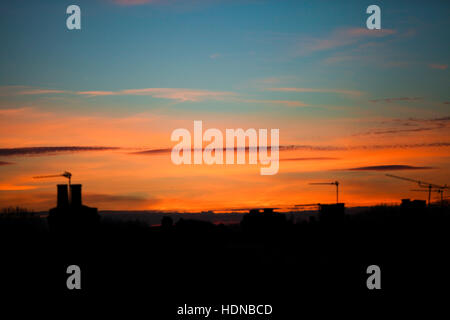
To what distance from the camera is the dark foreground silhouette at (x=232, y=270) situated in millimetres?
61062

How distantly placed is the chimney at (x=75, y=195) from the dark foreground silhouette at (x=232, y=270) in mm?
11867

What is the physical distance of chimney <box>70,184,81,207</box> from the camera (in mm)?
112438

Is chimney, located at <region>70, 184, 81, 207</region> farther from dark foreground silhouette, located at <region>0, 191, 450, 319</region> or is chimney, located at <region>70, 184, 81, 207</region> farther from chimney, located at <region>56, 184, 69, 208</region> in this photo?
dark foreground silhouette, located at <region>0, 191, 450, 319</region>

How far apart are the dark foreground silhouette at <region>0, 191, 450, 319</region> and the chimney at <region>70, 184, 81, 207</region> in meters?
11.9

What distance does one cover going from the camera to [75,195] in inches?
Result: 4441

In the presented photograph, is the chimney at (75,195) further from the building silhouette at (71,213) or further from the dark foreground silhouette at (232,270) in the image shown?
the dark foreground silhouette at (232,270)

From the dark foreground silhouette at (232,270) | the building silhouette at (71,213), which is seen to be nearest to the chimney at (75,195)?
the building silhouette at (71,213)

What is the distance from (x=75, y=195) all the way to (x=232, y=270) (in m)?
51.6

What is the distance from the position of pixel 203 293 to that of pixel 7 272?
26.8 metres

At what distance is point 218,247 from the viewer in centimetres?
8500

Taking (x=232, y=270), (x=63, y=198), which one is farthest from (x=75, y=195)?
(x=232, y=270)

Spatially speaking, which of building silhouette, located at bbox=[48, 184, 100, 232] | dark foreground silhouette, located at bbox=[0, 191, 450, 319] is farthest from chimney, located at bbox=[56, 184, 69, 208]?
dark foreground silhouette, located at bbox=[0, 191, 450, 319]

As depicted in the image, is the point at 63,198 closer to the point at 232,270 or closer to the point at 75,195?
the point at 75,195
